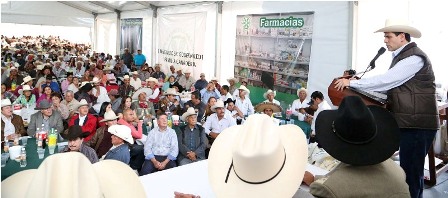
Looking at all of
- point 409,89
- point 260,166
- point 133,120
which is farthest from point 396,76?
point 133,120

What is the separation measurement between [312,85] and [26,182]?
7.33m

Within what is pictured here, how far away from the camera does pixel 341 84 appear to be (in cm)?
267

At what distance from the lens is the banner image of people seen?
8.16 meters

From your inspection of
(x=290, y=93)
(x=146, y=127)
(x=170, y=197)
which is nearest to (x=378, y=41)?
(x=290, y=93)

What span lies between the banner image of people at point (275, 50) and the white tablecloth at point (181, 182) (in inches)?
210

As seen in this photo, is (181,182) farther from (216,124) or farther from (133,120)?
(216,124)

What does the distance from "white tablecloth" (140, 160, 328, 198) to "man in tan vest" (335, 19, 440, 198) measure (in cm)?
74

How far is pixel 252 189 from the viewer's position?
67.5 inches

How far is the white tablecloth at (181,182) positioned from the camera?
2.61 metres

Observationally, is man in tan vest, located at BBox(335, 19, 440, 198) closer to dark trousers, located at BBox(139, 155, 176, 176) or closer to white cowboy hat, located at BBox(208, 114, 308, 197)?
white cowboy hat, located at BBox(208, 114, 308, 197)

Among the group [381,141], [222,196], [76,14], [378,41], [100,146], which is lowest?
[100,146]

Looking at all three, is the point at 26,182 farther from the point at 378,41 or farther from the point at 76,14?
the point at 76,14

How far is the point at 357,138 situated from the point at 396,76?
1088 millimetres

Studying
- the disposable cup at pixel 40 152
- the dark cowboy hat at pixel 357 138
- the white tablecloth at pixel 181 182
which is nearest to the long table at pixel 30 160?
the disposable cup at pixel 40 152
